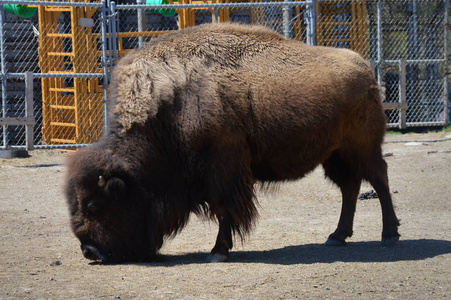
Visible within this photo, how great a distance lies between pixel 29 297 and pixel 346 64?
3.51m

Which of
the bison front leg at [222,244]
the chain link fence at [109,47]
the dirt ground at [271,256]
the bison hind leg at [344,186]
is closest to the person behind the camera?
the dirt ground at [271,256]

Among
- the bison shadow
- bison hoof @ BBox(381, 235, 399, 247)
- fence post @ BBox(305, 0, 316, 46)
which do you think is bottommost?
the bison shadow

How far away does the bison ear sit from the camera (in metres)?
5.42

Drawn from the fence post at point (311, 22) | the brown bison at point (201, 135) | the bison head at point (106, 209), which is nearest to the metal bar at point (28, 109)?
the fence post at point (311, 22)

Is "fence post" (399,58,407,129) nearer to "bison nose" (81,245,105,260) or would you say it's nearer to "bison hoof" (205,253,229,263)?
"bison hoof" (205,253,229,263)

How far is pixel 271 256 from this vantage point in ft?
19.0

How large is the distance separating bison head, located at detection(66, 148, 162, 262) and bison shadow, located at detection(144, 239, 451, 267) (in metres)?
0.28

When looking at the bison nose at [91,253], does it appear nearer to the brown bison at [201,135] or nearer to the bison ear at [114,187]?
the brown bison at [201,135]

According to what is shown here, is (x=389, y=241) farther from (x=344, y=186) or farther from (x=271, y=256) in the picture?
(x=271, y=256)

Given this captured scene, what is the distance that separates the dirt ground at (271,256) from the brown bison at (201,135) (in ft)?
1.20

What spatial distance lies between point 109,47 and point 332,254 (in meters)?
6.45

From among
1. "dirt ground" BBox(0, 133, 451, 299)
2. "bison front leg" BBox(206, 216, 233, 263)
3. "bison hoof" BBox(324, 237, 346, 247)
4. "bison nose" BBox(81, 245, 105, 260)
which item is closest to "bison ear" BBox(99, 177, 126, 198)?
"bison nose" BBox(81, 245, 105, 260)

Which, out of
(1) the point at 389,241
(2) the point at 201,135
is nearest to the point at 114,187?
(2) the point at 201,135

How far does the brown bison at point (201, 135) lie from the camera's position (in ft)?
18.0
